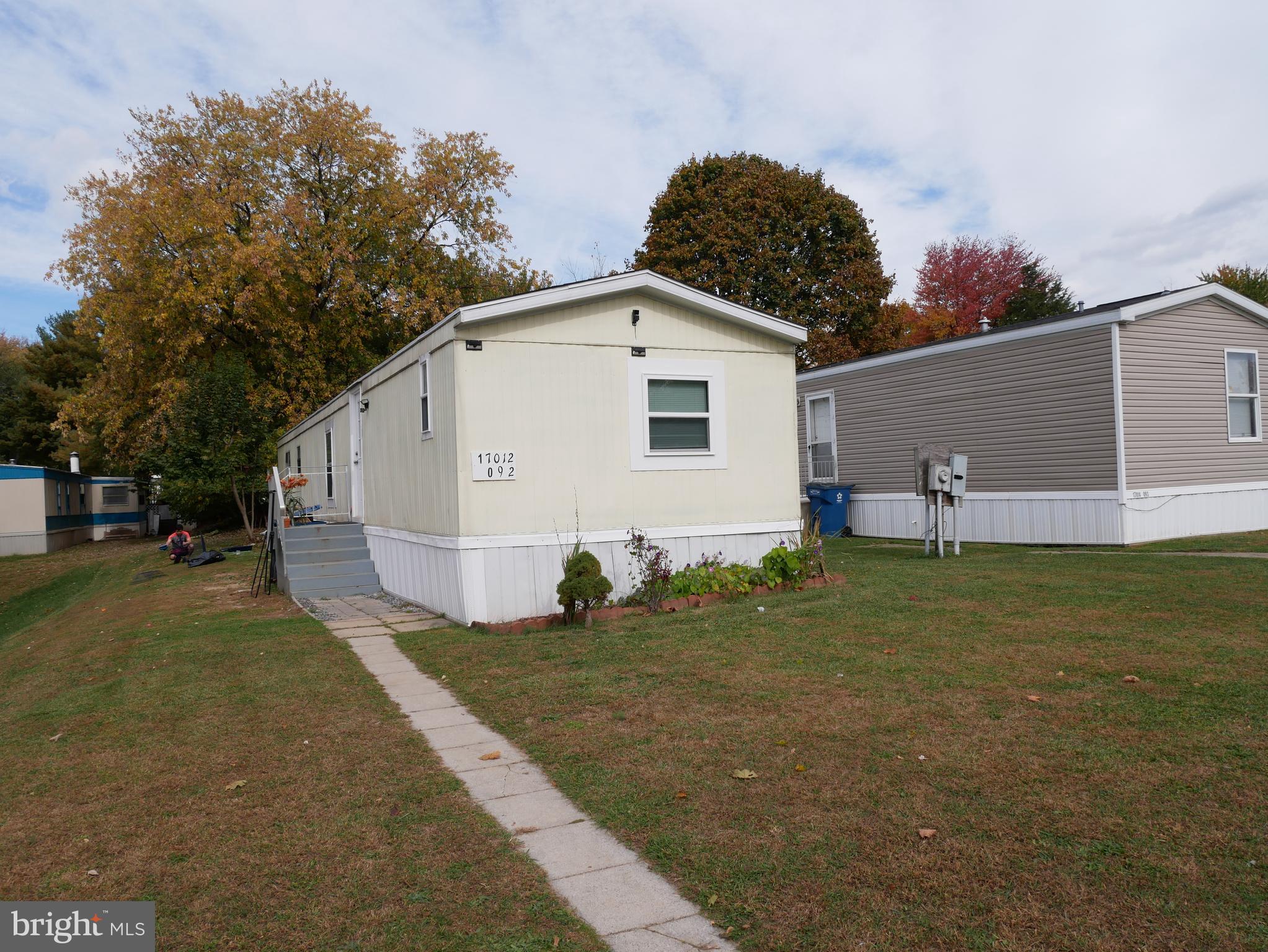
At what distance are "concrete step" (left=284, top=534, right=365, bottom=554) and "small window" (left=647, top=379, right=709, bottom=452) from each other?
234 inches

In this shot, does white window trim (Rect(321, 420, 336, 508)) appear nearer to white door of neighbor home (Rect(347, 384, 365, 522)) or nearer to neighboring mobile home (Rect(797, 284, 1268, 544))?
white door of neighbor home (Rect(347, 384, 365, 522))

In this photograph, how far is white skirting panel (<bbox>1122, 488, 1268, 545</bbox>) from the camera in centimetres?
1295

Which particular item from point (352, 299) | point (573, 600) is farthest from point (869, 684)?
point (352, 299)

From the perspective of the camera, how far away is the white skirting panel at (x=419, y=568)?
370 inches

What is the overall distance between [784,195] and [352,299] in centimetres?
1385

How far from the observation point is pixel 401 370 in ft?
37.0

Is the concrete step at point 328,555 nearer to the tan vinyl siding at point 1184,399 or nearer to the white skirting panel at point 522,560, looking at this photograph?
the white skirting panel at point 522,560

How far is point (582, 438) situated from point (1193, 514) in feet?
33.7

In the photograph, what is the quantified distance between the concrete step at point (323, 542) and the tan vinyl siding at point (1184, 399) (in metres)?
11.7

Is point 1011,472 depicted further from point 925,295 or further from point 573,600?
point 925,295

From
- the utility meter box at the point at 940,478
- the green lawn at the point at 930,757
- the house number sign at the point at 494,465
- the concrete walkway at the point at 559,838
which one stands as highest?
the house number sign at the point at 494,465

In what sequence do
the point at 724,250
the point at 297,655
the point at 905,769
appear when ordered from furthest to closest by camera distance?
the point at 724,250
the point at 297,655
the point at 905,769

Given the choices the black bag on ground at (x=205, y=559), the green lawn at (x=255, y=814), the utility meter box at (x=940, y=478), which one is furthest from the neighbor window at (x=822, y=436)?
the black bag on ground at (x=205, y=559)

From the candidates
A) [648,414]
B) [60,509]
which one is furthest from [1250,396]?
[60,509]
